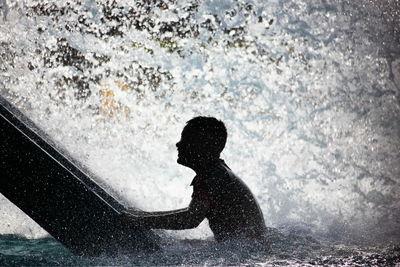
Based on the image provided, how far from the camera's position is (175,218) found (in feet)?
7.68

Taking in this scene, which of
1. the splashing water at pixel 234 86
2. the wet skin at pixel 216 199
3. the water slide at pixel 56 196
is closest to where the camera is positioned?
the water slide at pixel 56 196

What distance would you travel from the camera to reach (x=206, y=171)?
8.25ft

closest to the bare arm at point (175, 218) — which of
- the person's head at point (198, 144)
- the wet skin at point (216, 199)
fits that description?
the wet skin at point (216, 199)

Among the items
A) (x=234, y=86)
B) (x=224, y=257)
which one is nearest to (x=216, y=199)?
(x=224, y=257)

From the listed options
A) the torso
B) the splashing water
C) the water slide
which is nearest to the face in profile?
the torso

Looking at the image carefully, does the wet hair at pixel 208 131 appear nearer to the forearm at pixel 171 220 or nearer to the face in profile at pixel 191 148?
the face in profile at pixel 191 148

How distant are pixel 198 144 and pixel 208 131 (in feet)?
0.37

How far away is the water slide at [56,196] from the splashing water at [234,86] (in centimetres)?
345

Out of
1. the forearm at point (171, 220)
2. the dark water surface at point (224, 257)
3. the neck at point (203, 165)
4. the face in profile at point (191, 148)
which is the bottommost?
the dark water surface at point (224, 257)

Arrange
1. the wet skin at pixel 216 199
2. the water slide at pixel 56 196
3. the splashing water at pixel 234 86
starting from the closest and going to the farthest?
the water slide at pixel 56 196, the wet skin at pixel 216 199, the splashing water at pixel 234 86

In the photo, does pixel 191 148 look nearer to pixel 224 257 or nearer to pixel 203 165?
pixel 203 165

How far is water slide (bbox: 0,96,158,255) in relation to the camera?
2.13 metres

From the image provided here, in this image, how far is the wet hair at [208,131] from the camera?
258cm

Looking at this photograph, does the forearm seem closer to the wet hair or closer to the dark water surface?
the dark water surface
